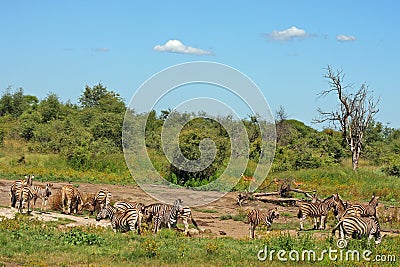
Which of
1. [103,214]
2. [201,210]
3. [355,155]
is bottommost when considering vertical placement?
[103,214]

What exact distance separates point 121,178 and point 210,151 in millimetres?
4693

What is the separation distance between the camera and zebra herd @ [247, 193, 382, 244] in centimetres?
1466

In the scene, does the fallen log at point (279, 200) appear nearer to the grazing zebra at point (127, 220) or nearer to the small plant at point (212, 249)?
the grazing zebra at point (127, 220)

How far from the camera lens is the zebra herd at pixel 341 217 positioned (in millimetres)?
14664

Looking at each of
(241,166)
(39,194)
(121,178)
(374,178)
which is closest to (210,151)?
(241,166)

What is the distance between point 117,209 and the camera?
17.8m

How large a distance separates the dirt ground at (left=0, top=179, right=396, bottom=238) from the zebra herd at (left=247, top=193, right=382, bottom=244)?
1.68 feet

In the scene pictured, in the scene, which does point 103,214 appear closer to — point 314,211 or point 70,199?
point 70,199

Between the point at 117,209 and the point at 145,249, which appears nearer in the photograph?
the point at 145,249

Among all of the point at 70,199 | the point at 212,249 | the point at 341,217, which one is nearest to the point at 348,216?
the point at 341,217

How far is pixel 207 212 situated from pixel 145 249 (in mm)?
9537

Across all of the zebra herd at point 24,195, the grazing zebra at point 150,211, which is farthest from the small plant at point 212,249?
the zebra herd at point 24,195

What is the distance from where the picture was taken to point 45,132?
130ft

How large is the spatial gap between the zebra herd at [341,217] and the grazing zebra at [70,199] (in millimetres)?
6027
